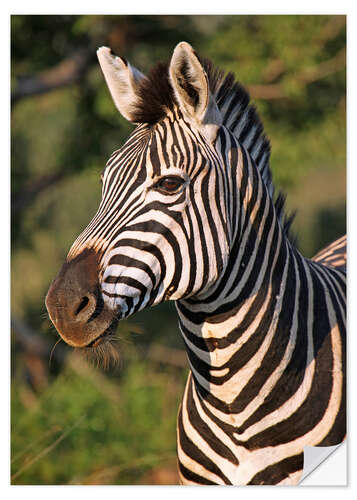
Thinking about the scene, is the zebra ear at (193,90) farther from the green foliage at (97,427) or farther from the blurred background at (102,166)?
the green foliage at (97,427)

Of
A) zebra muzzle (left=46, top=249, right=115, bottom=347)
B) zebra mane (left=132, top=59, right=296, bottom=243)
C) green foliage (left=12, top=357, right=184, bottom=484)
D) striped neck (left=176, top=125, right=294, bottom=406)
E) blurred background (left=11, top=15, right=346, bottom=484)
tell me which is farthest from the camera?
blurred background (left=11, top=15, right=346, bottom=484)

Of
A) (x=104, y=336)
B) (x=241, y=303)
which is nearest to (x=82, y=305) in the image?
(x=104, y=336)

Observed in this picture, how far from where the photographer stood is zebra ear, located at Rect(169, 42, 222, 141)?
5.65 feet

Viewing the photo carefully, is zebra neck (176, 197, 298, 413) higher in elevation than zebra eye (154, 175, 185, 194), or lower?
lower

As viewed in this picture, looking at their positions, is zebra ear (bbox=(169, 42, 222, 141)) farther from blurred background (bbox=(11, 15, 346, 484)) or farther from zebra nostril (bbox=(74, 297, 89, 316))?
blurred background (bbox=(11, 15, 346, 484))

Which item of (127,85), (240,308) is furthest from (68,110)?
(240,308)

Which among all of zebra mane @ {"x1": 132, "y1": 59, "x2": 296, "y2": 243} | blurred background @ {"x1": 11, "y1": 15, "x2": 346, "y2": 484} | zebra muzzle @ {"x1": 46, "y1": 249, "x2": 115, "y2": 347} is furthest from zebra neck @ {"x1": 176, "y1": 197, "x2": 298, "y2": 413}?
blurred background @ {"x1": 11, "y1": 15, "x2": 346, "y2": 484}

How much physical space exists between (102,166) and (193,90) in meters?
3.15

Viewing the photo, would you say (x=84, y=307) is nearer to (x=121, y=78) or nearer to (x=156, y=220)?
(x=156, y=220)

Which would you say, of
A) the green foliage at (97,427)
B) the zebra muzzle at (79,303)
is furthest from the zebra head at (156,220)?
the green foliage at (97,427)

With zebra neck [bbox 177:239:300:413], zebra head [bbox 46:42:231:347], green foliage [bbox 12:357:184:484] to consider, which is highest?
zebra head [bbox 46:42:231:347]

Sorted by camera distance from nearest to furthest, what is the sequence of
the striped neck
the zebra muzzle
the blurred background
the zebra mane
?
the zebra muzzle, the striped neck, the zebra mane, the blurred background
